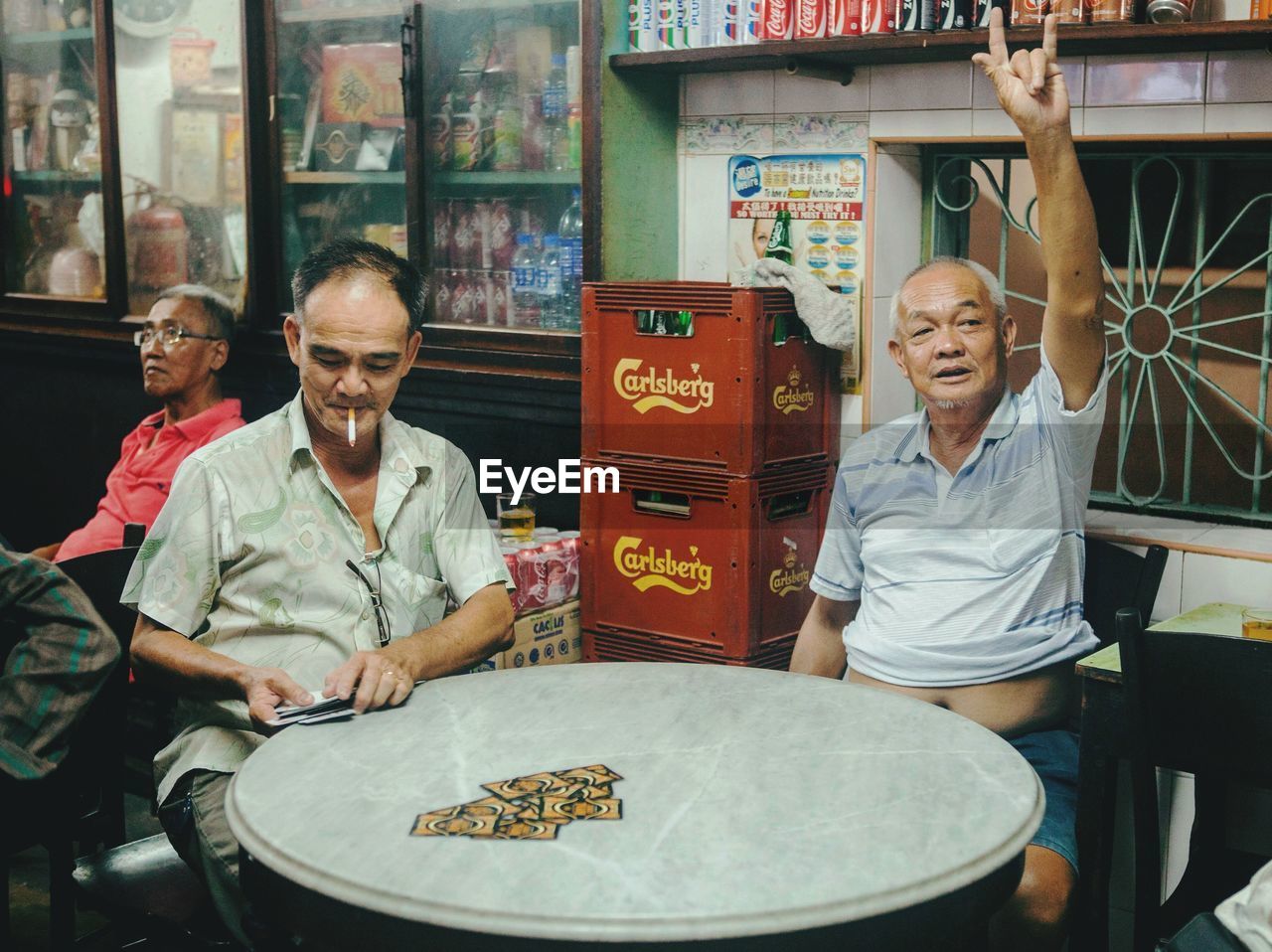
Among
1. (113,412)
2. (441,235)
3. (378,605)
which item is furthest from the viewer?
(113,412)

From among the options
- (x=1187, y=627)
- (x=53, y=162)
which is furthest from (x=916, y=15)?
(x=53, y=162)

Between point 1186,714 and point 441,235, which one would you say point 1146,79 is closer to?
point 1186,714

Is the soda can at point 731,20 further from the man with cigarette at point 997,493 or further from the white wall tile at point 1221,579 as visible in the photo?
the white wall tile at point 1221,579

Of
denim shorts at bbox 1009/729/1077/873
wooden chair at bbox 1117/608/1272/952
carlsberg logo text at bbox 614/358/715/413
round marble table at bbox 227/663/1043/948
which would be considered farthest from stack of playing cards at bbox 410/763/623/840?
carlsberg logo text at bbox 614/358/715/413

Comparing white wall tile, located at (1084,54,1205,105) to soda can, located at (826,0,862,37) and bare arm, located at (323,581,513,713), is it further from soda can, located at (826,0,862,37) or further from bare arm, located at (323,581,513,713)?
bare arm, located at (323,581,513,713)

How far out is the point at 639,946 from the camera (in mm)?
1428

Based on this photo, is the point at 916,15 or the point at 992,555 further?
the point at 916,15

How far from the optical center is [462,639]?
247 centimetres

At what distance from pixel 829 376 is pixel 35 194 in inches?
148

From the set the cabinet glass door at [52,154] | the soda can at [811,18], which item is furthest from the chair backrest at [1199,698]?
the cabinet glass door at [52,154]

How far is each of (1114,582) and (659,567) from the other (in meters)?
1.17

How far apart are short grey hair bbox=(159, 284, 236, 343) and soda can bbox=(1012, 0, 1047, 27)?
7.92ft

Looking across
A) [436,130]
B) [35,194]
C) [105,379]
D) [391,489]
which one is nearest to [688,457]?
[391,489]

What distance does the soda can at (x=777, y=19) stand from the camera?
341 cm
